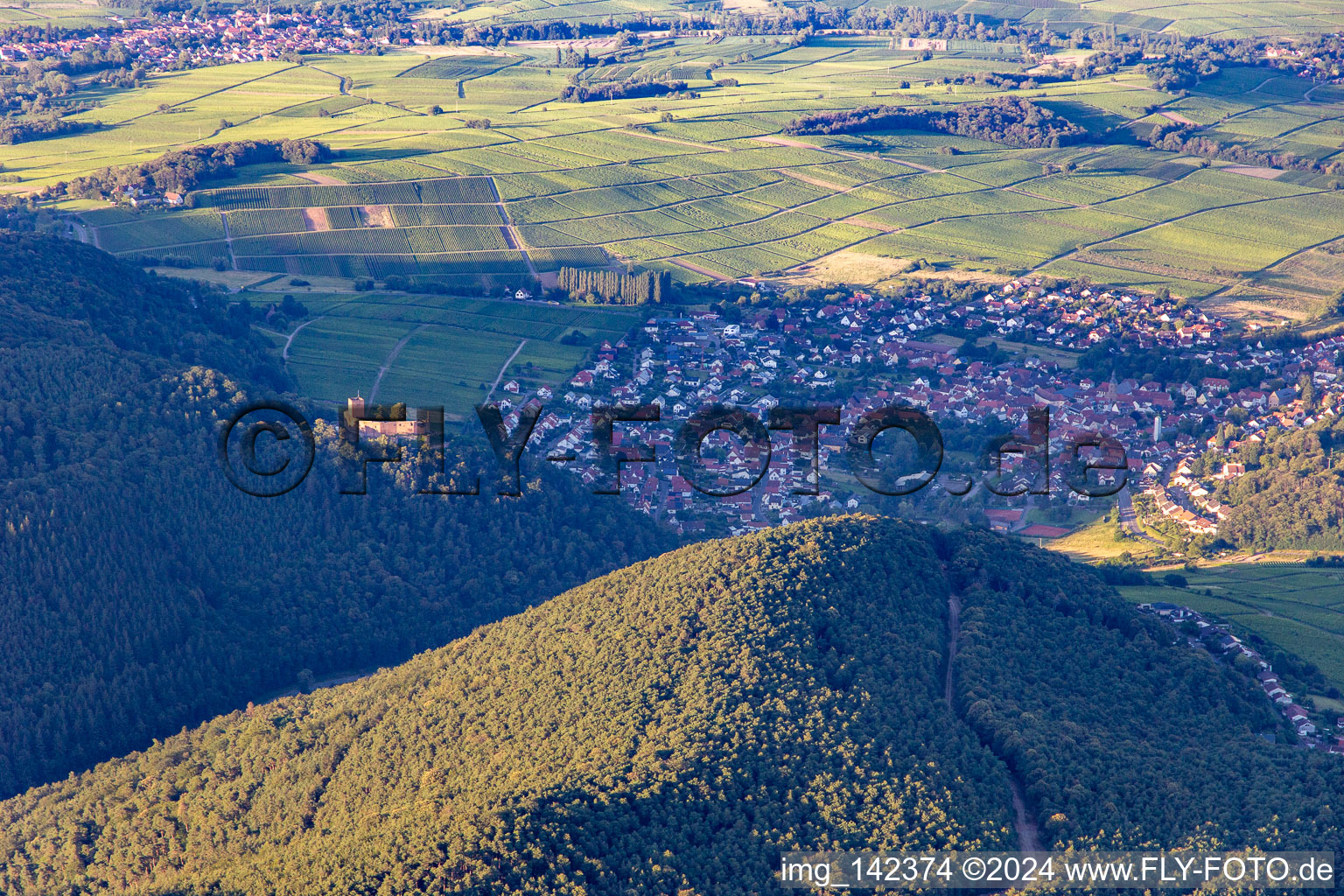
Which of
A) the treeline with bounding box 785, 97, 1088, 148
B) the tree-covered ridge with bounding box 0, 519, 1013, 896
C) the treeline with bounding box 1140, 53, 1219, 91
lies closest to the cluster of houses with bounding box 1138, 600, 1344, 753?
the tree-covered ridge with bounding box 0, 519, 1013, 896

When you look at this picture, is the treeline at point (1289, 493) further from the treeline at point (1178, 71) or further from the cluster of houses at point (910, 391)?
the treeline at point (1178, 71)

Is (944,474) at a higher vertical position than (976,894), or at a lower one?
lower

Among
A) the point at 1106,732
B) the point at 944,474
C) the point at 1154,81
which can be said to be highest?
the point at 1154,81

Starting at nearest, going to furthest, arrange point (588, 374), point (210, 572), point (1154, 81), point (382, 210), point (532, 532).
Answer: point (210, 572) < point (532, 532) < point (588, 374) < point (382, 210) < point (1154, 81)

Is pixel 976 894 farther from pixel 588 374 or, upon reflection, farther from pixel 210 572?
pixel 588 374

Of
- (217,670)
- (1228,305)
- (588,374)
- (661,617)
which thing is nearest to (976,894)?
(661,617)

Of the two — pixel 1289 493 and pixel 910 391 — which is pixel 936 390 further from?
pixel 1289 493

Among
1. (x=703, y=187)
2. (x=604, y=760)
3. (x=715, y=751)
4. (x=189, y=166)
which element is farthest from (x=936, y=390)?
(x=189, y=166)
